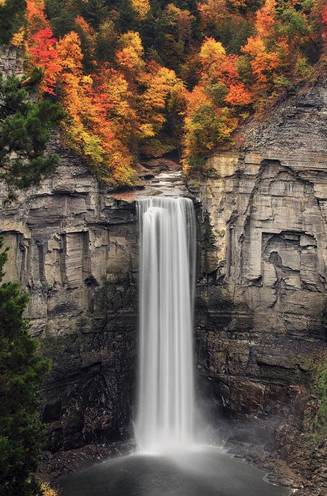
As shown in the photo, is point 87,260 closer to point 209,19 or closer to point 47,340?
point 47,340

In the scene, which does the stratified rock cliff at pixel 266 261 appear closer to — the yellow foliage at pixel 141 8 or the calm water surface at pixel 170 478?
the calm water surface at pixel 170 478

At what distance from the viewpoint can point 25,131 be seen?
17125 millimetres

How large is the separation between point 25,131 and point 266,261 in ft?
73.3

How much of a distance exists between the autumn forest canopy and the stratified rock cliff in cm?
182

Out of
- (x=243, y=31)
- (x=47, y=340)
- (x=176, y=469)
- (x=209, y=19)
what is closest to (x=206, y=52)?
(x=243, y=31)

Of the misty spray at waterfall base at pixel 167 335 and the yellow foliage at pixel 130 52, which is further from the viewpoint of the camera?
the yellow foliage at pixel 130 52

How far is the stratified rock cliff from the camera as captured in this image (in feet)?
116

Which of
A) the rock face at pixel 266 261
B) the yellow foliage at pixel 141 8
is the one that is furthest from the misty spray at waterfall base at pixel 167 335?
the yellow foliage at pixel 141 8

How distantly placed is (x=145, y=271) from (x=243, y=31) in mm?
16470

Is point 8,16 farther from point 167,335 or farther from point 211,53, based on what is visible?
point 211,53

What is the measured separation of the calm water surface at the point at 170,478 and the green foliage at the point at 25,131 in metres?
17.7

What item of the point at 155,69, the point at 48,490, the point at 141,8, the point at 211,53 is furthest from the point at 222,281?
the point at 141,8

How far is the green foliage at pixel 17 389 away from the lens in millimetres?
17922

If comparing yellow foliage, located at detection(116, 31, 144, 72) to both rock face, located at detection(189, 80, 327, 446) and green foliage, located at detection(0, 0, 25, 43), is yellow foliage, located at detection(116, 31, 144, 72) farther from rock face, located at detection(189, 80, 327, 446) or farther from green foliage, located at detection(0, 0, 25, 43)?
green foliage, located at detection(0, 0, 25, 43)
